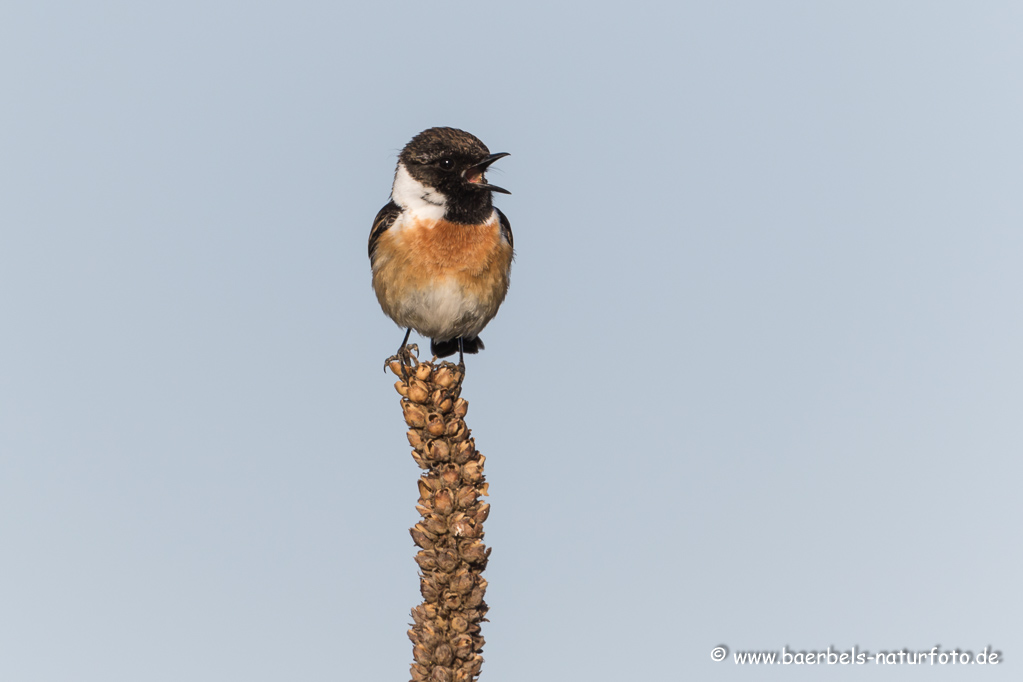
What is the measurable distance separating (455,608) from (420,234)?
12.7ft

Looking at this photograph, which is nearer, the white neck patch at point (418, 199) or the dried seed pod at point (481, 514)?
the dried seed pod at point (481, 514)

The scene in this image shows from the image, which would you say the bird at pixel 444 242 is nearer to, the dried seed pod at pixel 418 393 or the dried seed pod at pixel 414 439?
the dried seed pod at pixel 418 393

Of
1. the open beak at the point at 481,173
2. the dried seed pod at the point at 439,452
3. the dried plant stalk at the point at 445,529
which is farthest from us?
the open beak at the point at 481,173

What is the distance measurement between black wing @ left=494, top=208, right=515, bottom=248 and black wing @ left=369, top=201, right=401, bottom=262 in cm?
85

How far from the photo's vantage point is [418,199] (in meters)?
8.08

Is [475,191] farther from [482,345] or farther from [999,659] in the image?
[999,659]

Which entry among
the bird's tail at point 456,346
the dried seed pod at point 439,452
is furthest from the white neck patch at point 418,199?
the dried seed pod at point 439,452

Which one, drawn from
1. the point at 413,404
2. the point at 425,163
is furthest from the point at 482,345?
the point at 413,404

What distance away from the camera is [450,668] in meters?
4.55

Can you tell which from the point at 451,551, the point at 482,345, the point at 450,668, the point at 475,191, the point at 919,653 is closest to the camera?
the point at 450,668

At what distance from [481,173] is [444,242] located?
641 mm

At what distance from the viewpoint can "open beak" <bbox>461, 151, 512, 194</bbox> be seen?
7.52 metres

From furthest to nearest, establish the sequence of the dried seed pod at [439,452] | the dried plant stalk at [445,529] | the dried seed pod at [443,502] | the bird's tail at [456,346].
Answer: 1. the bird's tail at [456,346]
2. the dried seed pod at [439,452]
3. the dried seed pod at [443,502]
4. the dried plant stalk at [445,529]

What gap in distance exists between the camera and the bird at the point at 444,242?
25.6 ft
